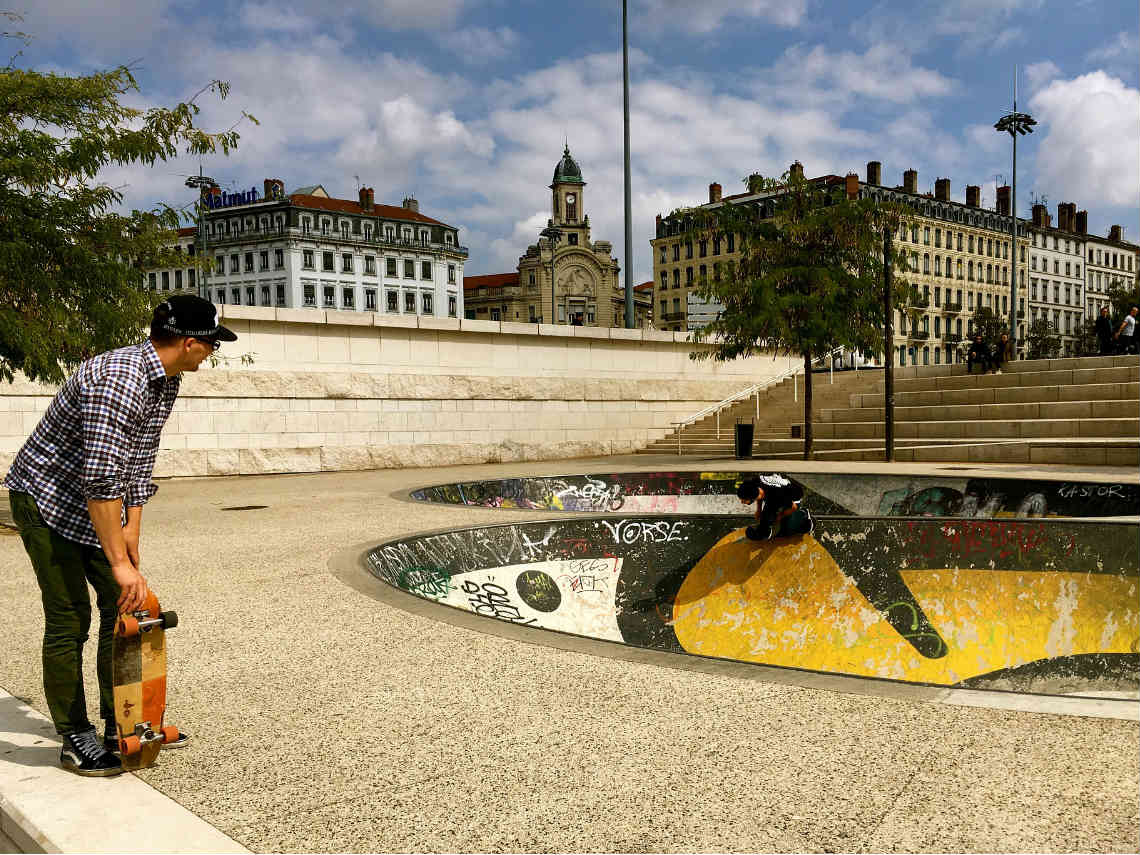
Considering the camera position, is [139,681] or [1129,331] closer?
[139,681]

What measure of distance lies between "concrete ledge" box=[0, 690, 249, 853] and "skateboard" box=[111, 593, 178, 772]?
0.37 feet

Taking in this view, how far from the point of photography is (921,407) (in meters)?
24.2

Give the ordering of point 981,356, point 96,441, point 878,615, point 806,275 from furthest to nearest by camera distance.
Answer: point 981,356, point 806,275, point 878,615, point 96,441

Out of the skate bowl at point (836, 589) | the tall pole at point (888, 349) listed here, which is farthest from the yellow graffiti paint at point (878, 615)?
the tall pole at point (888, 349)

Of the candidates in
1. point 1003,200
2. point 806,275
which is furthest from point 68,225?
point 1003,200

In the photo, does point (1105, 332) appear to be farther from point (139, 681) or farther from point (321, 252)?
point (321, 252)

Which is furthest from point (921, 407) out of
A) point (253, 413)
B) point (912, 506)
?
point (253, 413)

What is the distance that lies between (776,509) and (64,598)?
671 cm

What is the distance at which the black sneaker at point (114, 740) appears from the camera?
3735 millimetres

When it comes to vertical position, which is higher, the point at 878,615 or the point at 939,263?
the point at 939,263

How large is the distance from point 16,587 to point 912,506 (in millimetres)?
11548

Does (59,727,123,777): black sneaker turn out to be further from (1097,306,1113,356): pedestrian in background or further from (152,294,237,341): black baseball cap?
(1097,306,1113,356): pedestrian in background

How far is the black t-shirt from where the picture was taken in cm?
918

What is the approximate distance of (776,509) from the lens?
9.19 meters
